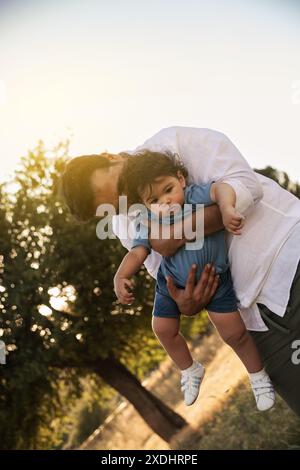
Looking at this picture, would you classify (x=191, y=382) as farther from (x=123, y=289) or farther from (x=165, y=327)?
(x=123, y=289)

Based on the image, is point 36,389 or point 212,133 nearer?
point 212,133

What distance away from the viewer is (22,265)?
13461 millimetres

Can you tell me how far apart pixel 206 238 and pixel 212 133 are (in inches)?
17.5

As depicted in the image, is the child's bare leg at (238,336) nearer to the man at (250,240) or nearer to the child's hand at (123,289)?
the man at (250,240)

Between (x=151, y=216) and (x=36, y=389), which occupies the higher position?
(x=151, y=216)

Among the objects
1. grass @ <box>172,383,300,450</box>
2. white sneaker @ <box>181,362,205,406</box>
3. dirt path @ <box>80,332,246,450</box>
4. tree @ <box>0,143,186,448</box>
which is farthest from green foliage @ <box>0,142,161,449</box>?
white sneaker @ <box>181,362,205,406</box>

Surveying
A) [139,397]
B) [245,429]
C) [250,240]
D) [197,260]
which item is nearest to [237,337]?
[197,260]

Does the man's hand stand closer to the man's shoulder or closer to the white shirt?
the white shirt

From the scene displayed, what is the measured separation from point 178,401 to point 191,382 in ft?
49.7

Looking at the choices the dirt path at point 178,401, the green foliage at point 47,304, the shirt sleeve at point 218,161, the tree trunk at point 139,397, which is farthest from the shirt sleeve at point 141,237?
the tree trunk at point 139,397

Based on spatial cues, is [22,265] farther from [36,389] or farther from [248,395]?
[248,395]

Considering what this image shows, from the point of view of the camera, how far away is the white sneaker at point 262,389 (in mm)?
3207
